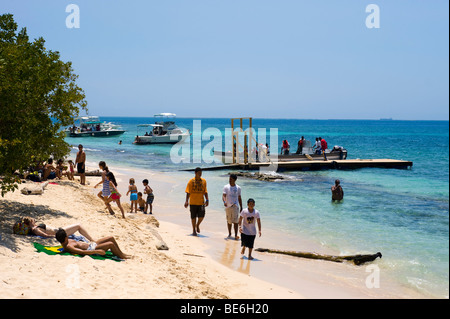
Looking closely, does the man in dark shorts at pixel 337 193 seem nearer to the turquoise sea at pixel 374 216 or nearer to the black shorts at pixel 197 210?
the turquoise sea at pixel 374 216

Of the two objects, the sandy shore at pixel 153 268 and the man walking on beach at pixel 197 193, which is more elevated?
the man walking on beach at pixel 197 193

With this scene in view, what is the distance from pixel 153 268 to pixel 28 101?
14.0 feet

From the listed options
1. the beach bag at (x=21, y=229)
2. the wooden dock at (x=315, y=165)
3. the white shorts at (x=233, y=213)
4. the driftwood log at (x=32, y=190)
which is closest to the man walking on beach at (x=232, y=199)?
the white shorts at (x=233, y=213)

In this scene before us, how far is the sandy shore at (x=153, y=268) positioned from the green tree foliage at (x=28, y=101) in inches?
57.7

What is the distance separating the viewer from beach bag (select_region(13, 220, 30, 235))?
7504 mm

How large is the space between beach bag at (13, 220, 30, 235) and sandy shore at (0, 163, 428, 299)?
160mm

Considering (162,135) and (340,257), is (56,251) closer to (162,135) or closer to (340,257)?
(340,257)

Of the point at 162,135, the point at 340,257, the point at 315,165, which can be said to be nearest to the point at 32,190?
the point at 340,257

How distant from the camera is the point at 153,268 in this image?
23.2 feet

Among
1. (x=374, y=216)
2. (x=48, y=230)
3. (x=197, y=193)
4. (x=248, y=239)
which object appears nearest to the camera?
(x=48, y=230)

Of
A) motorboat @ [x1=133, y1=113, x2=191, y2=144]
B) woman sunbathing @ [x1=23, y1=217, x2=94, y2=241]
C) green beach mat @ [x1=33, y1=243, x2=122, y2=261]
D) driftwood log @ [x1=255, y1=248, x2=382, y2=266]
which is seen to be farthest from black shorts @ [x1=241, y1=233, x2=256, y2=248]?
motorboat @ [x1=133, y1=113, x2=191, y2=144]

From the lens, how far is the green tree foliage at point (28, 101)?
25.3ft

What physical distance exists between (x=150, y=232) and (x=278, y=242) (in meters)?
3.39

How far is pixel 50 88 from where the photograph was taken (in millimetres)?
8992
